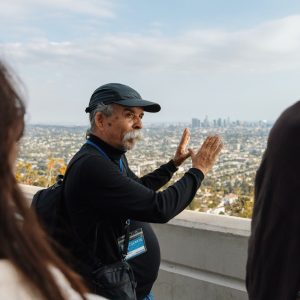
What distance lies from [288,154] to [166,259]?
182 centimetres

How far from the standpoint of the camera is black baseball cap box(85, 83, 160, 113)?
2.59m

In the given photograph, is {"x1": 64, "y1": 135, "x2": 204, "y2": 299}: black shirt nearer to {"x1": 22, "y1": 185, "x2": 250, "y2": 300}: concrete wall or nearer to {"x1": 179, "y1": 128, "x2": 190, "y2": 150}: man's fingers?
{"x1": 22, "y1": 185, "x2": 250, "y2": 300}: concrete wall

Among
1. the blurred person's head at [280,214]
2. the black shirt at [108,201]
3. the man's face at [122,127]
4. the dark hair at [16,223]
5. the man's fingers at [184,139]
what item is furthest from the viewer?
the man's fingers at [184,139]

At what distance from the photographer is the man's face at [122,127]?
Answer: 2580 mm

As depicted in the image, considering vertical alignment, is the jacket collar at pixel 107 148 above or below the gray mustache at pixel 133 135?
below

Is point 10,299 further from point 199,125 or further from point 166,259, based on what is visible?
point 199,125

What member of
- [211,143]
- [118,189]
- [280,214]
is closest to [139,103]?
[211,143]

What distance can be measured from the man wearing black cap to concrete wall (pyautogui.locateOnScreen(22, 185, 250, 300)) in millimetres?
437

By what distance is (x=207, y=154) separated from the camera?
264 cm

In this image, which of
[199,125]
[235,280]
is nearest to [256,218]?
[235,280]

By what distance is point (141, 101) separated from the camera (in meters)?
2.64

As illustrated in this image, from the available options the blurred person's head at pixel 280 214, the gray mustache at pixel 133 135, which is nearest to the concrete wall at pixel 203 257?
the gray mustache at pixel 133 135

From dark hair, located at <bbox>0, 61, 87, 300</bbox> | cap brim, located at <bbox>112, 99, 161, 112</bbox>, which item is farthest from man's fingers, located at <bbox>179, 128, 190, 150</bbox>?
dark hair, located at <bbox>0, 61, 87, 300</bbox>

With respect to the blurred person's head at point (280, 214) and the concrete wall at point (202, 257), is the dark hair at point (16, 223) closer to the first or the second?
the blurred person's head at point (280, 214)
